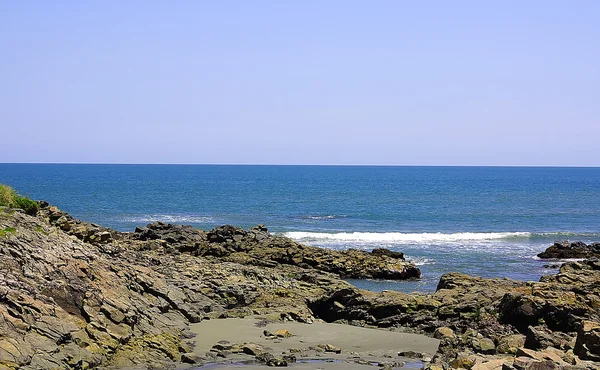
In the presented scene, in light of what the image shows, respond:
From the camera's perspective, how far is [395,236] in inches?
2402

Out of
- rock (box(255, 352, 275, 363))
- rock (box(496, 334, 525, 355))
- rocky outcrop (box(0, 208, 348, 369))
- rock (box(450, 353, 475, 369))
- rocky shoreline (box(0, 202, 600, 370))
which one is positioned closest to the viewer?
rock (box(450, 353, 475, 369))

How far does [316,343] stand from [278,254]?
20.1m

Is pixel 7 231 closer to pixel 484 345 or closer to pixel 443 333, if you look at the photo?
pixel 443 333

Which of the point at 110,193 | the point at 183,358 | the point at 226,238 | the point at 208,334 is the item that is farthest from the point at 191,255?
the point at 110,193

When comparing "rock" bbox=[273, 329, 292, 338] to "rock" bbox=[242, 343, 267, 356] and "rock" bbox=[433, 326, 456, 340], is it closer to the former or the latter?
"rock" bbox=[242, 343, 267, 356]

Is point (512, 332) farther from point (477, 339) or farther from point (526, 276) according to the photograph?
point (526, 276)

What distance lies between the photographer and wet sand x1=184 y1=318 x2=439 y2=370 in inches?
730

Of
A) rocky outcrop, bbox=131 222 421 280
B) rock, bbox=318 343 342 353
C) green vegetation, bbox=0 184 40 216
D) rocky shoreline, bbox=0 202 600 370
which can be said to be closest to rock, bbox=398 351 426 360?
rocky shoreline, bbox=0 202 600 370

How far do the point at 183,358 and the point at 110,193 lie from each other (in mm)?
104147

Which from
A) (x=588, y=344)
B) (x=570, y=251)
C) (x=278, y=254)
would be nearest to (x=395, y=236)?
(x=570, y=251)

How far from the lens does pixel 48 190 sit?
127 m

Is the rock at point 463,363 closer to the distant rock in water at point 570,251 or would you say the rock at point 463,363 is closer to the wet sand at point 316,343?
the wet sand at point 316,343

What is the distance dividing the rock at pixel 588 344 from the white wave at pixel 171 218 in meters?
60.7

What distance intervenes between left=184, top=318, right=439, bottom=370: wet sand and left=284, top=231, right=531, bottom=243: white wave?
32975 mm
